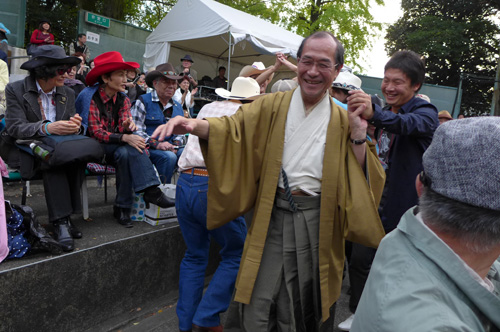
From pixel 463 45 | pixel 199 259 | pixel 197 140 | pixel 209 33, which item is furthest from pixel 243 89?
pixel 463 45

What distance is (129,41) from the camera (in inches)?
485

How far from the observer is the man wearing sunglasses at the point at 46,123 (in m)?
3.07

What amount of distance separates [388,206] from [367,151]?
0.73m

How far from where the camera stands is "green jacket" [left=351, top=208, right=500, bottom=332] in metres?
0.82

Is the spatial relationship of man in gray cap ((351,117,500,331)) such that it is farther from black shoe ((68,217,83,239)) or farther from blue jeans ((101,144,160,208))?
blue jeans ((101,144,160,208))

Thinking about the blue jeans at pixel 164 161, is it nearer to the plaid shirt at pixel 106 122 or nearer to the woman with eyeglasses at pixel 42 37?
the plaid shirt at pixel 106 122

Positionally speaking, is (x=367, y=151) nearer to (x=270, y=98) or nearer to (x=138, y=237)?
(x=270, y=98)

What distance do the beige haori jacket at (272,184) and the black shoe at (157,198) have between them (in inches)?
62.6

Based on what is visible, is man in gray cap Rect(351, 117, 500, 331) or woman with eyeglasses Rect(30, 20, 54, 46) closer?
man in gray cap Rect(351, 117, 500, 331)

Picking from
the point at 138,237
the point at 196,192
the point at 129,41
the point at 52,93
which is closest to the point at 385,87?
the point at 196,192

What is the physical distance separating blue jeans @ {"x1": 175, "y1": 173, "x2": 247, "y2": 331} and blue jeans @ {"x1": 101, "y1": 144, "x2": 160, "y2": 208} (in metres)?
0.84

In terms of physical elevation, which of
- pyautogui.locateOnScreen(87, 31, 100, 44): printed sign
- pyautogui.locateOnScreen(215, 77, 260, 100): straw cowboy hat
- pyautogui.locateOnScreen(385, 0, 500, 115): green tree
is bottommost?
pyautogui.locateOnScreen(215, 77, 260, 100): straw cowboy hat

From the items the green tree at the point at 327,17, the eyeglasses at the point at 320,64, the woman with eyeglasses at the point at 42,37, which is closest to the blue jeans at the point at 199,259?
the eyeglasses at the point at 320,64

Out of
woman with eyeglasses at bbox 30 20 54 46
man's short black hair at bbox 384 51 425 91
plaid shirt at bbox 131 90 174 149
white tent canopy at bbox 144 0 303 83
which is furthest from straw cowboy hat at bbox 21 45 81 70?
white tent canopy at bbox 144 0 303 83
